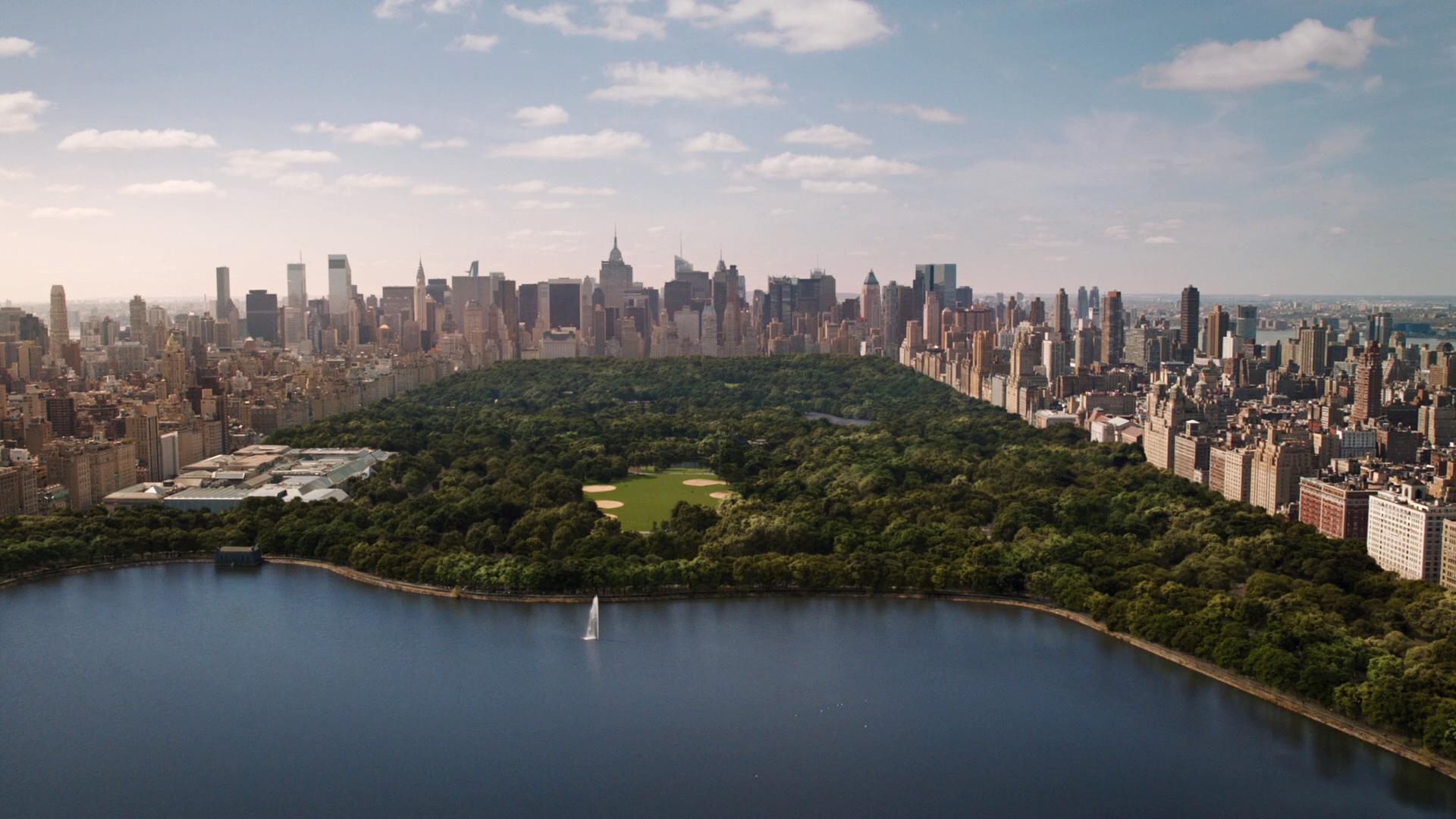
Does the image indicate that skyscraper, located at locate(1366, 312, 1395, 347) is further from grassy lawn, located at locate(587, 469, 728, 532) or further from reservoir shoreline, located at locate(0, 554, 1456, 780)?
reservoir shoreline, located at locate(0, 554, 1456, 780)

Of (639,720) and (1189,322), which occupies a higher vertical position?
(1189,322)

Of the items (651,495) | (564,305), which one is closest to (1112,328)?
(564,305)

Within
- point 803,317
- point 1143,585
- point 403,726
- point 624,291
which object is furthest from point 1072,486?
point 624,291

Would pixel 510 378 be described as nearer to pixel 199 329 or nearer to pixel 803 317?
pixel 199 329

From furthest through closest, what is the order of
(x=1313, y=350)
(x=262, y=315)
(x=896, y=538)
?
(x=262, y=315) < (x=1313, y=350) < (x=896, y=538)

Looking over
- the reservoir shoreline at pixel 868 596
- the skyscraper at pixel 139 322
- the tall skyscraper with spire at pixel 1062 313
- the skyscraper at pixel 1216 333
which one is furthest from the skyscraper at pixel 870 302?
the reservoir shoreline at pixel 868 596

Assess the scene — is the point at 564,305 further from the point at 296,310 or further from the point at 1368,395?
the point at 1368,395

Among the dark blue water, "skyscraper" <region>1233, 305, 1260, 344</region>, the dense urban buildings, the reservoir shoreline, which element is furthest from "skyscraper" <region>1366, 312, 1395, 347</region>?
the dark blue water

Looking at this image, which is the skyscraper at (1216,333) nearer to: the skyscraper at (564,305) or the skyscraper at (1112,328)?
the skyscraper at (1112,328)
